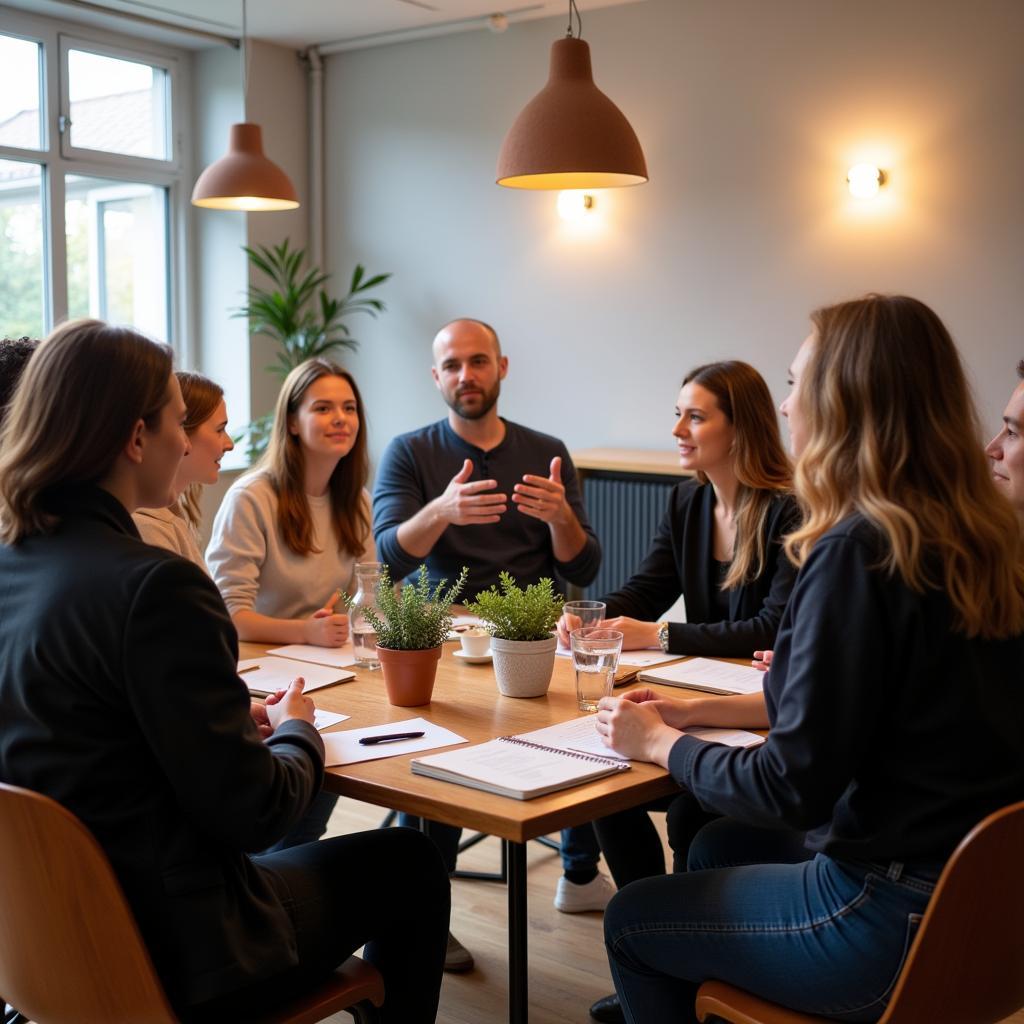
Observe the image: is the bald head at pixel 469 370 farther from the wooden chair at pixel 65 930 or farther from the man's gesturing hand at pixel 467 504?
the wooden chair at pixel 65 930

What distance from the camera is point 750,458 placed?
2803mm

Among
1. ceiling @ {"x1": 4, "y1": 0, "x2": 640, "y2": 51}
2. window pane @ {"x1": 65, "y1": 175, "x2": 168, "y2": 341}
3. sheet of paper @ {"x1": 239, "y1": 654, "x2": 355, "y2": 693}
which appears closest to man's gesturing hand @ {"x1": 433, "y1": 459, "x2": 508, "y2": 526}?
sheet of paper @ {"x1": 239, "y1": 654, "x2": 355, "y2": 693}

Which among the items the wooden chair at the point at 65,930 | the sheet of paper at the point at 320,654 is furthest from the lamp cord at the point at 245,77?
the wooden chair at the point at 65,930

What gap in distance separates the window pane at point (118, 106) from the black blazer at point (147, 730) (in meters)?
4.89

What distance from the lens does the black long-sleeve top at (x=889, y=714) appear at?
4.94 feet

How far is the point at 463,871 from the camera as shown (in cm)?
332

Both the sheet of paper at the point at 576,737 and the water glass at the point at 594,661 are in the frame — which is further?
the water glass at the point at 594,661

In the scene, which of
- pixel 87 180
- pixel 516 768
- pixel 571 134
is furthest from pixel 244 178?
pixel 516 768

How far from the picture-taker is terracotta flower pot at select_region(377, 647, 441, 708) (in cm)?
211

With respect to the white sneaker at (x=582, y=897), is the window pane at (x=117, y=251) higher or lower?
higher

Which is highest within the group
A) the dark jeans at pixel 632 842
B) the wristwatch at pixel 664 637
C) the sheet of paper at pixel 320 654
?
the wristwatch at pixel 664 637

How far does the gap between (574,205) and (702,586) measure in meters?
3.11

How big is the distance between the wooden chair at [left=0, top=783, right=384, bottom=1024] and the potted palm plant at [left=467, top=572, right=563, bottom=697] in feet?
2.40

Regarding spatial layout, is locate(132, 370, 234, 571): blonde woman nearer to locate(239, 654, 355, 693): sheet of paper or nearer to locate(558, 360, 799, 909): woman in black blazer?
locate(239, 654, 355, 693): sheet of paper
